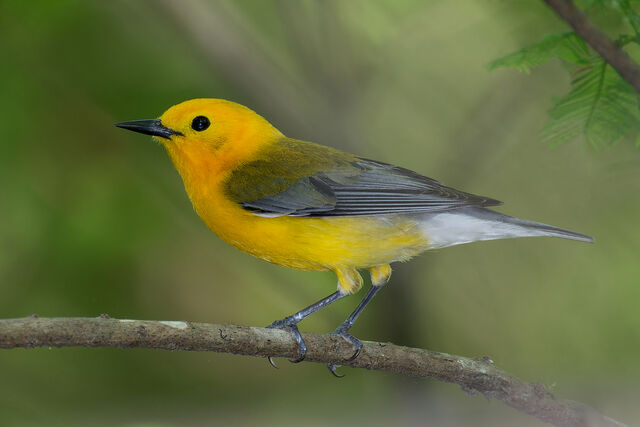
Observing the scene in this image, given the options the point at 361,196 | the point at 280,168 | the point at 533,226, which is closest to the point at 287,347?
the point at 361,196

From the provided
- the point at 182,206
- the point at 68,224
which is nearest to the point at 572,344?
the point at 182,206

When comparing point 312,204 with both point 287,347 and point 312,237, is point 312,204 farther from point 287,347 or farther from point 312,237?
point 287,347

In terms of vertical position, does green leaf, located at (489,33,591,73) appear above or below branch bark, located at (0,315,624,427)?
above

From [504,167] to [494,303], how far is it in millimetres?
1552

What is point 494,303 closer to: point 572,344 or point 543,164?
point 572,344

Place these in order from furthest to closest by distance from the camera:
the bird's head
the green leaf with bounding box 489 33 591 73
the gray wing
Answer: the bird's head, the gray wing, the green leaf with bounding box 489 33 591 73

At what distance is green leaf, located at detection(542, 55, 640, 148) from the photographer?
3.47m

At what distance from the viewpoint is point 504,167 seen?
25.2 ft

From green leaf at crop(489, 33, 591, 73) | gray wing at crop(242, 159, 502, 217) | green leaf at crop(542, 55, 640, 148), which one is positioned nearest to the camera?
green leaf at crop(489, 33, 591, 73)

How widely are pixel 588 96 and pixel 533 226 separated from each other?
3.38 ft

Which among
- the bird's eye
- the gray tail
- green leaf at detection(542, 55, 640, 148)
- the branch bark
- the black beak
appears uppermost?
green leaf at detection(542, 55, 640, 148)

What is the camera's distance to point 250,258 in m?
6.94

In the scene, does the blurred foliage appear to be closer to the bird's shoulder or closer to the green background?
the green background

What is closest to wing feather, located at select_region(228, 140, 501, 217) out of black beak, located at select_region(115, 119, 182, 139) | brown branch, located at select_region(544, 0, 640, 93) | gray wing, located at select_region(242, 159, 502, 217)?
gray wing, located at select_region(242, 159, 502, 217)
